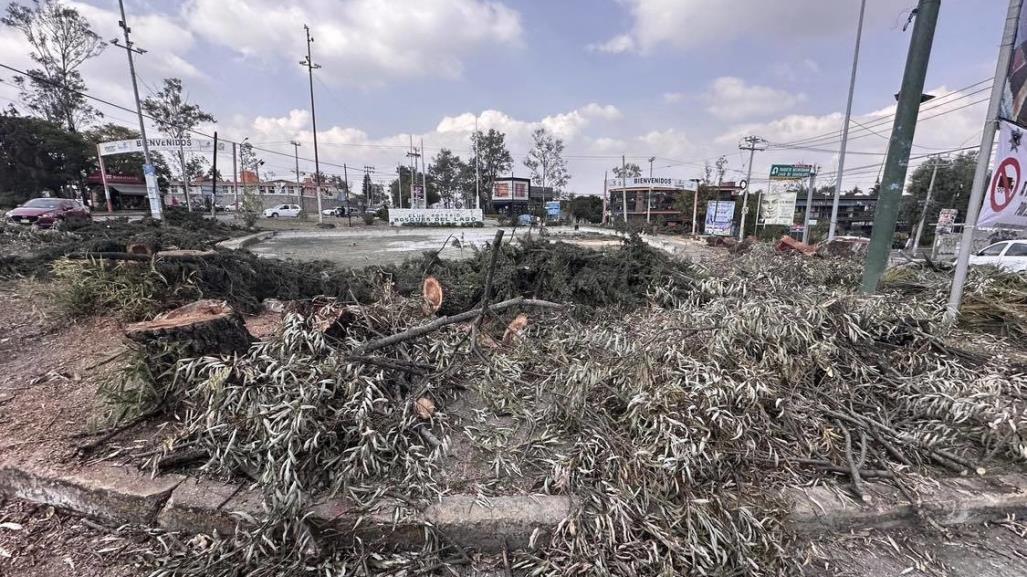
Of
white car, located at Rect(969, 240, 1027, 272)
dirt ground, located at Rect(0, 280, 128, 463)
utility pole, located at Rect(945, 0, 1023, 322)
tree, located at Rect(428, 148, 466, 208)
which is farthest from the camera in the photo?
tree, located at Rect(428, 148, 466, 208)

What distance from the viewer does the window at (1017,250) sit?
9246 millimetres

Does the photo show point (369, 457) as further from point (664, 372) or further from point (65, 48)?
point (65, 48)

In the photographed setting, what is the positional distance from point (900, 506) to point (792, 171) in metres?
18.2

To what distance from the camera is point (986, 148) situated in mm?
3467

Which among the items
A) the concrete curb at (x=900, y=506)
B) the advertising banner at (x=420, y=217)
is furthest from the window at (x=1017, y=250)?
the advertising banner at (x=420, y=217)

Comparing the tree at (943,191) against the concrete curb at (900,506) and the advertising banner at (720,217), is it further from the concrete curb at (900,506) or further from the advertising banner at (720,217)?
the concrete curb at (900,506)

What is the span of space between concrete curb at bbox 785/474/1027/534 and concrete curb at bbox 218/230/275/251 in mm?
13594

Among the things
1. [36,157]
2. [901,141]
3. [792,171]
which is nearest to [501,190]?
[792,171]

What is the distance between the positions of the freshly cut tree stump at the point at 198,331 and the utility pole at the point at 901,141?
220 inches

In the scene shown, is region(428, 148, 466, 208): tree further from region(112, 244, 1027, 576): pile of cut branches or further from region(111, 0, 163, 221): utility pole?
region(112, 244, 1027, 576): pile of cut branches

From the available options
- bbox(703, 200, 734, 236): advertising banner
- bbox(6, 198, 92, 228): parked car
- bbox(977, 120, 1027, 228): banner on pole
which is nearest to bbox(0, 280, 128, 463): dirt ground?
bbox(977, 120, 1027, 228): banner on pole

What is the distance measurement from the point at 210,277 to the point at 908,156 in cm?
715

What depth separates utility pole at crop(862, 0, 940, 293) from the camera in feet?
12.5

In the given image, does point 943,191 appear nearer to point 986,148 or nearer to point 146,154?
point 986,148
